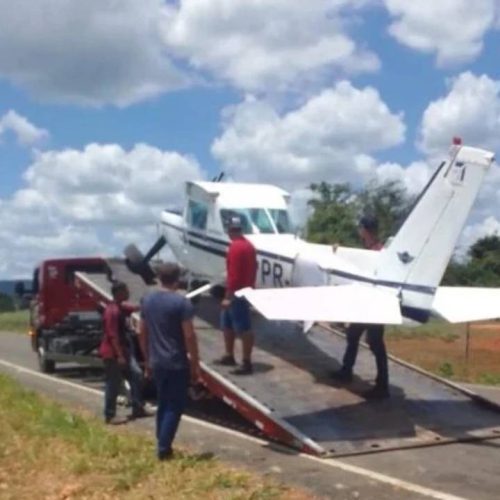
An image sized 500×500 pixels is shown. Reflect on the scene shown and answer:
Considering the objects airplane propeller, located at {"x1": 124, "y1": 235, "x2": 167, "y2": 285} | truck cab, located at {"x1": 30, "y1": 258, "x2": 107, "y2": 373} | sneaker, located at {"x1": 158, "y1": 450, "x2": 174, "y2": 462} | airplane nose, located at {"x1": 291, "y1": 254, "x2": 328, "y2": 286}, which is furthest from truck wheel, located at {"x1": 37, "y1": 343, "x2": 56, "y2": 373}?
sneaker, located at {"x1": 158, "y1": 450, "x2": 174, "y2": 462}

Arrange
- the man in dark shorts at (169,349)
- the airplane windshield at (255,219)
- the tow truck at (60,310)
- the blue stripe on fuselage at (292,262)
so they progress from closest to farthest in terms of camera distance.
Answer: the man in dark shorts at (169,349)
the blue stripe on fuselage at (292,262)
the airplane windshield at (255,219)
the tow truck at (60,310)

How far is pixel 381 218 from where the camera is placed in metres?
72.4

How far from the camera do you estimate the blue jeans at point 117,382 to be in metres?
13.5

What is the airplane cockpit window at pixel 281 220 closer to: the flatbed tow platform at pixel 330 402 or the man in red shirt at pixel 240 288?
the flatbed tow platform at pixel 330 402

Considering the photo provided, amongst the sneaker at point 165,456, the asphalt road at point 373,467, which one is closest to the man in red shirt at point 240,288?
the asphalt road at point 373,467

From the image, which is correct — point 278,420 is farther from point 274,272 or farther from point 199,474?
point 274,272

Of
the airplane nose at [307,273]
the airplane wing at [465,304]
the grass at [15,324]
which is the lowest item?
the grass at [15,324]

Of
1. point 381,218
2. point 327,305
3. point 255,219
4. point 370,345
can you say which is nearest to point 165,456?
point 327,305

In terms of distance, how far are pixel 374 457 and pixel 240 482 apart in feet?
6.96

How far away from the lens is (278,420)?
11.7 meters

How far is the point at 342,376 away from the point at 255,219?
158 inches

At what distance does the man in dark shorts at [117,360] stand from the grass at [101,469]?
27.5 inches

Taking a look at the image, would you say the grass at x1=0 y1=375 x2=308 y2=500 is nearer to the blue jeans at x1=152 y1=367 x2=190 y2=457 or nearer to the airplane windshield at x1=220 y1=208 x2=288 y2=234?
the blue jeans at x1=152 y1=367 x2=190 y2=457

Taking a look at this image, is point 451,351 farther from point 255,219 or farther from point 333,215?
point 333,215
